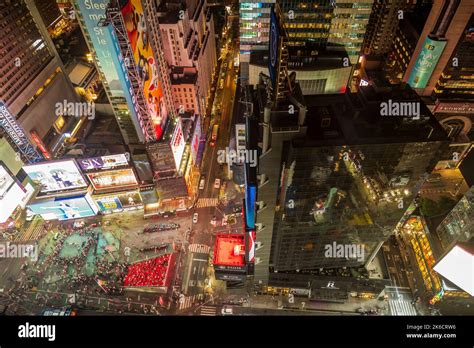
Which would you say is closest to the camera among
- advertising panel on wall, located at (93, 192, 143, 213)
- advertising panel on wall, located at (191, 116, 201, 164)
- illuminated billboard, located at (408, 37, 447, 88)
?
illuminated billboard, located at (408, 37, 447, 88)

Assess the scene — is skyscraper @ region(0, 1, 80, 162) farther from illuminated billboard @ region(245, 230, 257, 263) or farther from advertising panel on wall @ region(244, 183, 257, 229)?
advertising panel on wall @ region(244, 183, 257, 229)

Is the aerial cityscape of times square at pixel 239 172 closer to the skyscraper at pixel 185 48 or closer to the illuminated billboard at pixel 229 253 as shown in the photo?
the illuminated billboard at pixel 229 253

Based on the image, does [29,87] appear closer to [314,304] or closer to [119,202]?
[119,202]

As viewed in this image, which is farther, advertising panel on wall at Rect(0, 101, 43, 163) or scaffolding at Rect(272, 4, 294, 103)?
advertising panel on wall at Rect(0, 101, 43, 163)

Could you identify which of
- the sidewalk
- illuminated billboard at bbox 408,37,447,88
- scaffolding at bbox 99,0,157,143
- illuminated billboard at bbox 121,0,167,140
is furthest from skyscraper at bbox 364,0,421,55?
the sidewalk

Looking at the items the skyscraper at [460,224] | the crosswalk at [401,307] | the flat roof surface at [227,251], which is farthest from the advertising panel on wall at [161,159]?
the skyscraper at [460,224]

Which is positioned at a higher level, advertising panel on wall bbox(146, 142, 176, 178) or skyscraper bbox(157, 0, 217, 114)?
skyscraper bbox(157, 0, 217, 114)
